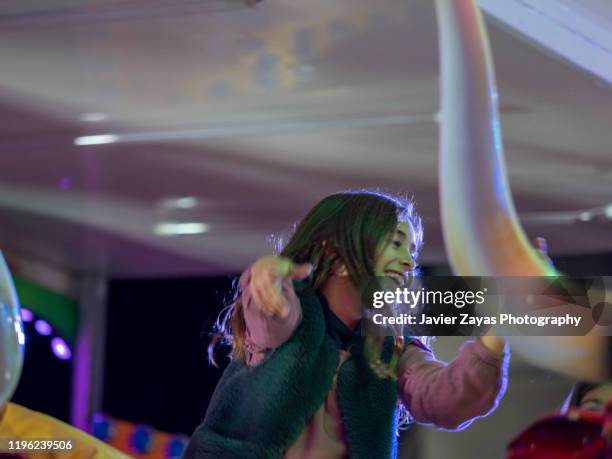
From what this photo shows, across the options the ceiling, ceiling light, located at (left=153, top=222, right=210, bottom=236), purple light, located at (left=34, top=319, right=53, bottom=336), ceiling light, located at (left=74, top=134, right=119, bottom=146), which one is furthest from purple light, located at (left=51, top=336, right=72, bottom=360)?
ceiling light, located at (left=74, top=134, right=119, bottom=146)

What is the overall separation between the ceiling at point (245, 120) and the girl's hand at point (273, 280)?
0.44 ft

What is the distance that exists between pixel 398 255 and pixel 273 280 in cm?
17

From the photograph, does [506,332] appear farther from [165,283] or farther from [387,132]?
[165,283]

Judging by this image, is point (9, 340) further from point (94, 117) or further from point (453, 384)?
point (453, 384)

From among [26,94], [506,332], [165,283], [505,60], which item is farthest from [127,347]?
[505,60]

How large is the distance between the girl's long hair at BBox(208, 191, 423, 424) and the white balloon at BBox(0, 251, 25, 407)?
0.31 meters

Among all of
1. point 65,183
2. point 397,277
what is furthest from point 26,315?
point 397,277

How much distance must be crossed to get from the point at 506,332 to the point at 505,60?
44cm

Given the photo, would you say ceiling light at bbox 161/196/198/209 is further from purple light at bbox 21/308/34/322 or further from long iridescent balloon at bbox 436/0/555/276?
long iridescent balloon at bbox 436/0/555/276

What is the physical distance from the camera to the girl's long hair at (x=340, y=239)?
133 centimetres

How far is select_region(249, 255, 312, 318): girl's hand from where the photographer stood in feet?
4.18

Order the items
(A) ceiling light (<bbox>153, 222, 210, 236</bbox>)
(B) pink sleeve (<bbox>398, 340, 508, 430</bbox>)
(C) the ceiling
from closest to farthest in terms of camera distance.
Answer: (B) pink sleeve (<bbox>398, 340, 508, 430</bbox>) < (C) the ceiling < (A) ceiling light (<bbox>153, 222, 210, 236</bbox>)

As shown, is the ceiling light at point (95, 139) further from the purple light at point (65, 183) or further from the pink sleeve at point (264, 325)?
the pink sleeve at point (264, 325)

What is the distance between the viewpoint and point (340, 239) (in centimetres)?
134
